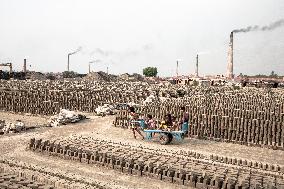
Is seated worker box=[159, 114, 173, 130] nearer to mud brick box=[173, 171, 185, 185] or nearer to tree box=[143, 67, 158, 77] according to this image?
mud brick box=[173, 171, 185, 185]

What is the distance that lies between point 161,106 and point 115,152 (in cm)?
712

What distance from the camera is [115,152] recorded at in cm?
1269

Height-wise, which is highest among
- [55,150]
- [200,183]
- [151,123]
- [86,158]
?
[151,123]

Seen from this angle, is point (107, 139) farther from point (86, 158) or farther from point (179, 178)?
point (179, 178)

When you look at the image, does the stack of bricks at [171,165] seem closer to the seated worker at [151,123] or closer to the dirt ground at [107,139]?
the dirt ground at [107,139]

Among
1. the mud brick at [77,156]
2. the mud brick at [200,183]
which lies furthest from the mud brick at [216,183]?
the mud brick at [77,156]

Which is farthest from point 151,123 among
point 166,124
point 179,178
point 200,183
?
point 200,183

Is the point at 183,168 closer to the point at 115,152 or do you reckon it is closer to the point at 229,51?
the point at 115,152

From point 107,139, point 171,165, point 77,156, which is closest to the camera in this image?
point 171,165

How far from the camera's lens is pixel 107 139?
1588cm

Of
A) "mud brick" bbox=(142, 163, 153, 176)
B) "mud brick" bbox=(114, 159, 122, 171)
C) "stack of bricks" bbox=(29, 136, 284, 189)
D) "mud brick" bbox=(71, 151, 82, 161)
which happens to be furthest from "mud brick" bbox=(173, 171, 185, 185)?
"mud brick" bbox=(71, 151, 82, 161)

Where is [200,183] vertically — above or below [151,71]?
below

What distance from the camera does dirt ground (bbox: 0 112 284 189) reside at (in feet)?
34.1

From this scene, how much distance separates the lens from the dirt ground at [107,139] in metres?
10.4
